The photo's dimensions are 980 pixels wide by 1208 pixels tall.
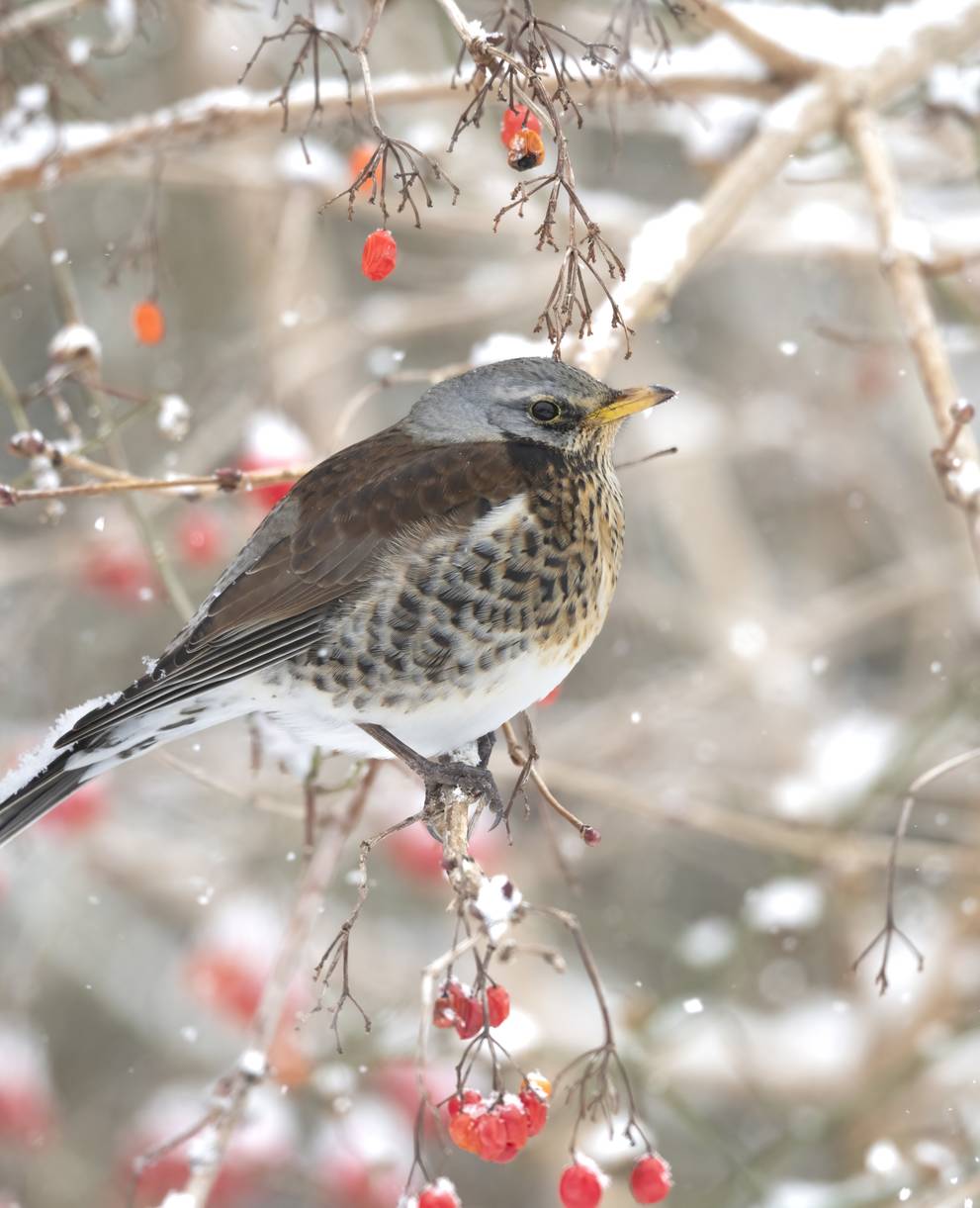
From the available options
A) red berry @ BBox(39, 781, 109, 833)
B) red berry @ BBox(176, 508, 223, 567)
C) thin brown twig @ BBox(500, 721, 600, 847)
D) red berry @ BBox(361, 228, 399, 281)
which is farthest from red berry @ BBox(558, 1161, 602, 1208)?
red berry @ BBox(39, 781, 109, 833)

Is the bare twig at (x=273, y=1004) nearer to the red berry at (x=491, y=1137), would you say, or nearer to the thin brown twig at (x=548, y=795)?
the thin brown twig at (x=548, y=795)

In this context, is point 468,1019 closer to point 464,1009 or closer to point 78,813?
point 464,1009

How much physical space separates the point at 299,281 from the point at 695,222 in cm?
334

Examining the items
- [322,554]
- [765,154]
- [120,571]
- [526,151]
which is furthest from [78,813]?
[526,151]

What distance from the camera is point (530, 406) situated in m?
2.41

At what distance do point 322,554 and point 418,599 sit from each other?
0.69 ft

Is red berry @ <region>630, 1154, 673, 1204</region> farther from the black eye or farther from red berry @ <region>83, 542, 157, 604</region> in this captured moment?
red berry @ <region>83, 542, 157, 604</region>

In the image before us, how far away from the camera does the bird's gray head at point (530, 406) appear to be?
2363 mm

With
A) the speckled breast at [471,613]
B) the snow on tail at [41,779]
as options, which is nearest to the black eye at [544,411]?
the speckled breast at [471,613]

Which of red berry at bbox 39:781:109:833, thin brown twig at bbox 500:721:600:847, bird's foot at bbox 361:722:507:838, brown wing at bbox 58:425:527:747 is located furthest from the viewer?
red berry at bbox 39:781:109:833

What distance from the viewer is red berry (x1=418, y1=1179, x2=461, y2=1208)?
6.67ft

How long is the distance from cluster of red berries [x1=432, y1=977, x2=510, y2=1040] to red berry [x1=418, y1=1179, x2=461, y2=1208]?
259mm

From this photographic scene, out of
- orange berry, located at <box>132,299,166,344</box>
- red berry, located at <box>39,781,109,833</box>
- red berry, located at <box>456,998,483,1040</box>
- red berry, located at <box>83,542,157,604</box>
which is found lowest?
red berry, located at <box>39,781,109,833</box>

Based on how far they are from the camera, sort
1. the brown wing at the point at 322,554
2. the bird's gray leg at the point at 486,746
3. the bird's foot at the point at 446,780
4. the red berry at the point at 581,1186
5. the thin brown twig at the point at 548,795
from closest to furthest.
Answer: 1. the thin brown twig at the point at 548,795
2. the red berry at the point at 581,1186
3. the bird's foot at the point at 446,780
4. the brown wing at the point at 322,554
5. the bird's gray leg at the point at 486,746
